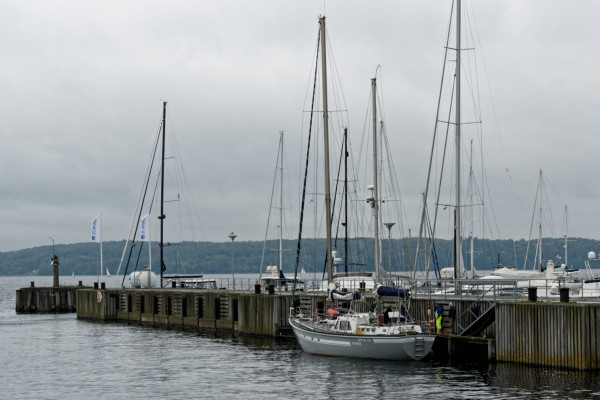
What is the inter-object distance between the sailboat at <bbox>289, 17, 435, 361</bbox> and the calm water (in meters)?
0.63

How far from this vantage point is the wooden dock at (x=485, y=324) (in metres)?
36.1

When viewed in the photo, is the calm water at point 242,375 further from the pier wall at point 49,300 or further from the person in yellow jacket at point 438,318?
the pier wall at point 49,300

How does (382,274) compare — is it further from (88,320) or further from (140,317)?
(88,320)

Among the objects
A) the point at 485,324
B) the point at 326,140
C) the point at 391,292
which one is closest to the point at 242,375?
the point at 391,292

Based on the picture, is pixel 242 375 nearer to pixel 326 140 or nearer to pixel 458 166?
pixel 326 140

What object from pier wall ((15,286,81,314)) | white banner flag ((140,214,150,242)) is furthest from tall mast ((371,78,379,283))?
pier wall ((15,286,81,314))

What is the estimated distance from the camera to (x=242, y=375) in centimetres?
4250

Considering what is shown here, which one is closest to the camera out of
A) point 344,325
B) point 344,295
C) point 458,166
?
point 344,325

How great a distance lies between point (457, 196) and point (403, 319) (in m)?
8.88

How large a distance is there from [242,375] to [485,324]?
12.9 metres

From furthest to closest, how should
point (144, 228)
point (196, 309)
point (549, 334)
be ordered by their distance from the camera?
point (144, 228), point (196, 309), point (549, 334)

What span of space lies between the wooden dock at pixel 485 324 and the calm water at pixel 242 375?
2.75ft

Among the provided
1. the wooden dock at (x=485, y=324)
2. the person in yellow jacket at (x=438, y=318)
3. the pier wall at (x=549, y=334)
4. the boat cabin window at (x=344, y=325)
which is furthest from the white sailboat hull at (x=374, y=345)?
the pier wall at (x=549, y=334)

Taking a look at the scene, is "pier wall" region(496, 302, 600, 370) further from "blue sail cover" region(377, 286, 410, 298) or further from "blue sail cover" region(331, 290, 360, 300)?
"blue sail cover" region(331, 290, 360, 300)
